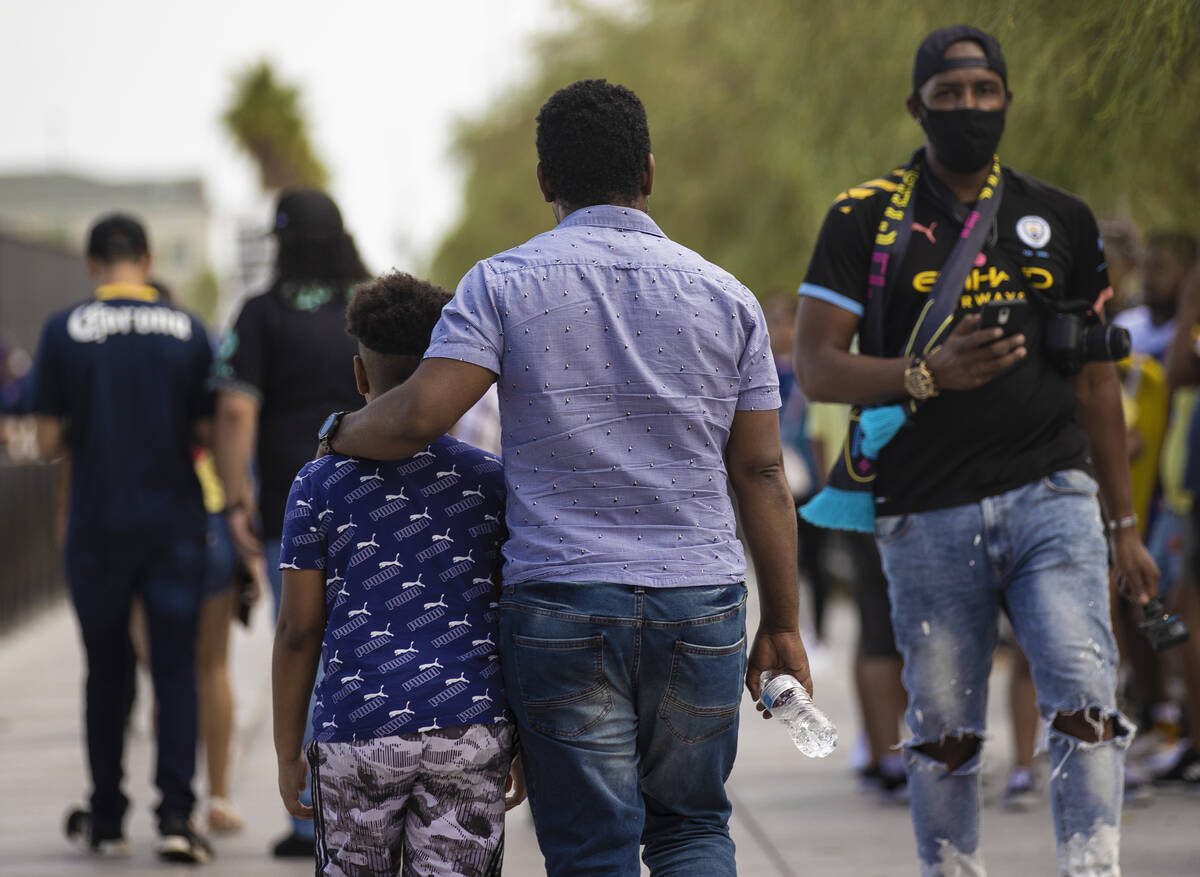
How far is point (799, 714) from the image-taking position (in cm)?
304

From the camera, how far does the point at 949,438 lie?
386cm

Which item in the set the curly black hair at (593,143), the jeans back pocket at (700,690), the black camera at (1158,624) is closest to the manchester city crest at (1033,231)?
the black camera at (1158,624)

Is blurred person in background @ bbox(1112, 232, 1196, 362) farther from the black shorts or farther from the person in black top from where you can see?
the person in black top

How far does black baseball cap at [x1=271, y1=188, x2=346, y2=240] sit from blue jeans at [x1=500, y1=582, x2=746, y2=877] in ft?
8.49

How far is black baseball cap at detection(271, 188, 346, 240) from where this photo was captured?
5.29 metres

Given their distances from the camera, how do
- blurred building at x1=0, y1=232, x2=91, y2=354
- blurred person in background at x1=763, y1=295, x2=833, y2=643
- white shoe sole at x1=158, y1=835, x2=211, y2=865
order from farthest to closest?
blurred building at x1=0, y1=232, x2=91, y2=354
blurred person in background at x1=763, y1=295, x2=833, y2=643
white shoe sole at x1=158, y1=835, x2=211, y2=865

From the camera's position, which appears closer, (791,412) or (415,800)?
(415,800)

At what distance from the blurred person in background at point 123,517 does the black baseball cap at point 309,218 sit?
66cm

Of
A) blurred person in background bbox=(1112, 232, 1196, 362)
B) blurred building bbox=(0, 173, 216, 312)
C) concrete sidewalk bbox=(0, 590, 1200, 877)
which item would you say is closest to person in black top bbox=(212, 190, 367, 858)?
concrete sidewalk bbox=(0, 590, 1200, 877)

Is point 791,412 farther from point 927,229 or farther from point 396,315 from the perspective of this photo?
point 396,315

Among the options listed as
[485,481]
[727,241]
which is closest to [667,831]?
[485,481]

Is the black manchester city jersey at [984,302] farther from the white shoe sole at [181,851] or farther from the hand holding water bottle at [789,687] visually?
the white shoe sole at [181,851]

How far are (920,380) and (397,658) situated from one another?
1.44 m

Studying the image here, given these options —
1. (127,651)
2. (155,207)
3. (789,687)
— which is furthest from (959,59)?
(155,207)
